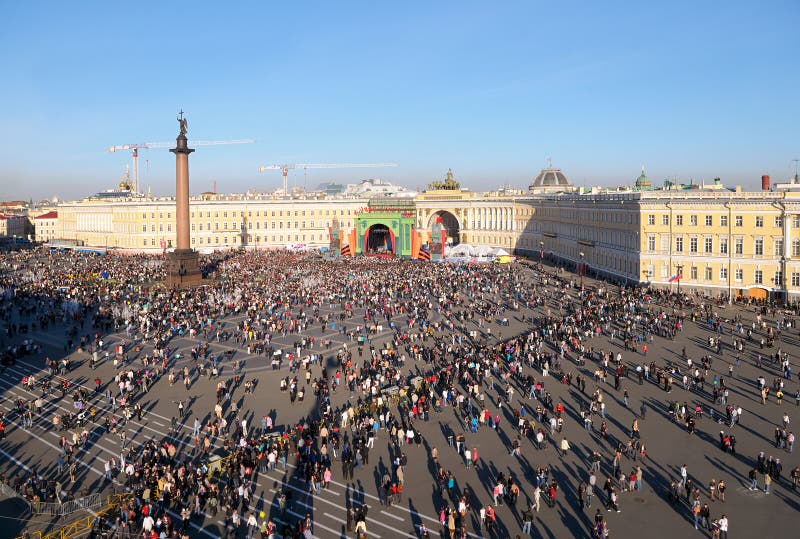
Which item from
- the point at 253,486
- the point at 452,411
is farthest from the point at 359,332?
the point at 253,486

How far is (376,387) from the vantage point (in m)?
28.3

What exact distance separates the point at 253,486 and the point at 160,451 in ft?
13.4

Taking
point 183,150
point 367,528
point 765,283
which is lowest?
point 367,528

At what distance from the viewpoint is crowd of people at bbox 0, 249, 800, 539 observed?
1944 centimetres

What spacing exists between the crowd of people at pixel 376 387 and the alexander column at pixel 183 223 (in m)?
2.91

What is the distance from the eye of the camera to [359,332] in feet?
135

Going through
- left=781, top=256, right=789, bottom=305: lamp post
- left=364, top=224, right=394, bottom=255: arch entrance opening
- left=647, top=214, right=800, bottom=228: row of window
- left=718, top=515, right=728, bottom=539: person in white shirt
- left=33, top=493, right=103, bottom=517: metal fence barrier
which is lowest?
left=33, top=493, right=103, bottom=517: metal fence barrier

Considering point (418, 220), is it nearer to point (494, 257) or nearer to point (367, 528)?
point (494, 257)

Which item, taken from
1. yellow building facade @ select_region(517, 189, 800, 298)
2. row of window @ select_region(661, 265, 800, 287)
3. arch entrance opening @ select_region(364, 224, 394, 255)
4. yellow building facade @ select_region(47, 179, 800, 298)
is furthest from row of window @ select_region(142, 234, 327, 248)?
row of window @ select_region(661, 265, 800, 287)

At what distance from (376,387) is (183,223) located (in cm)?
3895

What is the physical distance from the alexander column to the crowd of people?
291 cm

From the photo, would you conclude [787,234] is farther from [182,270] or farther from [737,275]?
[182,270]

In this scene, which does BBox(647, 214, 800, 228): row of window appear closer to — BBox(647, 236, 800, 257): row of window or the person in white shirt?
BBox(647, 236, 800, 257): row of window

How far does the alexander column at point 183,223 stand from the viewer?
5931 centimetres
